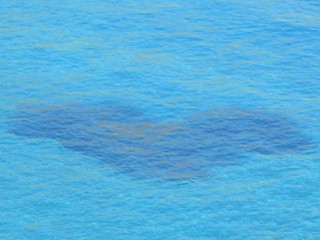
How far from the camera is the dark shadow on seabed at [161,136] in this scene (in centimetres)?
852

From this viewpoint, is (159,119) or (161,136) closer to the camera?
(161,136)

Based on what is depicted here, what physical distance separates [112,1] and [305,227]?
6.41 metres

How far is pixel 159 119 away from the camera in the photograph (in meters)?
9.36

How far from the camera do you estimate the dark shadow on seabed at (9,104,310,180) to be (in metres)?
8.52

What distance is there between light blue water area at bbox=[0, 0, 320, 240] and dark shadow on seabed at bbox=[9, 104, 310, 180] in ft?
0.06

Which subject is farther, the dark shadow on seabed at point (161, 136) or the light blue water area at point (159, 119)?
the dark shadow on seabed at point (161, 136)

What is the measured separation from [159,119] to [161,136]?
446mm

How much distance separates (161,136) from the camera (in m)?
8.97

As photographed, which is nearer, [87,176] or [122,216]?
[122,216]

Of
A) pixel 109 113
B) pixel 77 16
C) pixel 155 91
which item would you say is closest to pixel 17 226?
pixel 109 113

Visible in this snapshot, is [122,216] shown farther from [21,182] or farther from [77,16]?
[77,16]

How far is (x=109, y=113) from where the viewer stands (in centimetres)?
941

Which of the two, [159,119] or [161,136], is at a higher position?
[159,119]

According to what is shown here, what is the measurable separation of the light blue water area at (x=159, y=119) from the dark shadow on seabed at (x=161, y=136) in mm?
20
